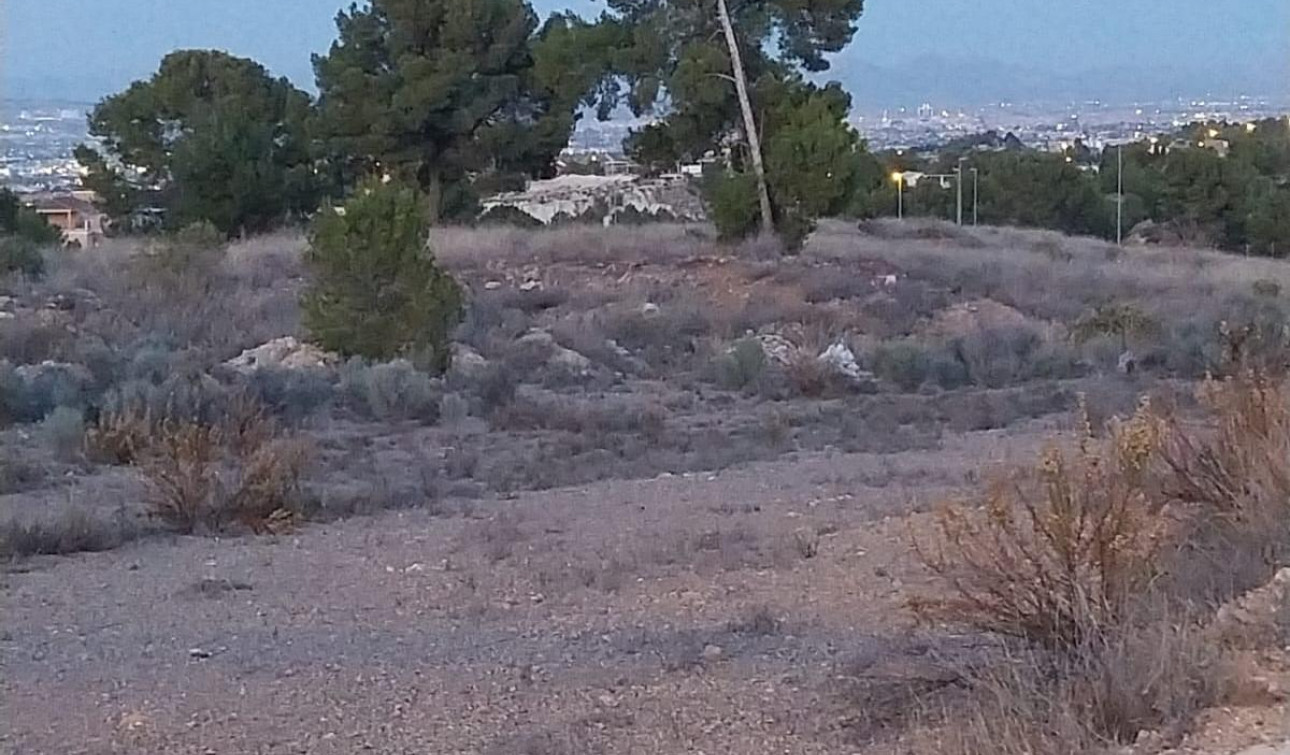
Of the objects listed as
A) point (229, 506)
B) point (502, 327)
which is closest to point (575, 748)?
point (229, 506)

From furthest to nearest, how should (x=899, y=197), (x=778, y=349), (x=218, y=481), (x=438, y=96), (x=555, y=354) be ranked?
1. (x=899, y=197)
2. (x=438, y=96)
3. (x=778, y=349)
4. (x=555, y=354)
5. (x=218, y=481)

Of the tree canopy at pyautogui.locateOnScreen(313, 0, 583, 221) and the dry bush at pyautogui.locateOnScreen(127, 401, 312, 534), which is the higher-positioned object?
the tree canopy at pyautogui.locateOnScreen(313, 0, 583, 221)

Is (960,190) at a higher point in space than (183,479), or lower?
lower

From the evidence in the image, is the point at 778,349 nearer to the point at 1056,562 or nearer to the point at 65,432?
the point at 65,432

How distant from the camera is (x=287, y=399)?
17953mm

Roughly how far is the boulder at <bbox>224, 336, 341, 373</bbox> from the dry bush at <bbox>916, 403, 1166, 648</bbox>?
45.7 feet

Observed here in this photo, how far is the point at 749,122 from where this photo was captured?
36.4m

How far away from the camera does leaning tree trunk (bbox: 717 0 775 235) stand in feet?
114

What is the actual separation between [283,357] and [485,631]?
13804 mm

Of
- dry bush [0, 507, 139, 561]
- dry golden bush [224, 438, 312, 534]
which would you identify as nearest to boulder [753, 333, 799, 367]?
dry golden bush [224, 438, 312, 534]

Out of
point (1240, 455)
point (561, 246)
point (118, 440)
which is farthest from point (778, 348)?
point (1240, 455)

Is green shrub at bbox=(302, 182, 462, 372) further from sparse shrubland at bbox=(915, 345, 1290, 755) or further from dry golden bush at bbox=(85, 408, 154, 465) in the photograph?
sparse shrubland at bbox=(915, 345, 1290, 755)

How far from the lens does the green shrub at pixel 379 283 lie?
20.7 meters

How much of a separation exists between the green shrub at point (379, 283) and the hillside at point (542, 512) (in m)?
0.48
